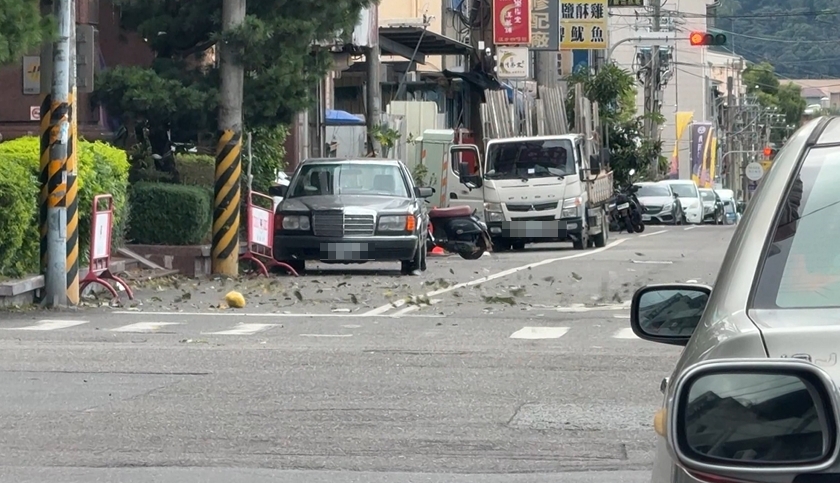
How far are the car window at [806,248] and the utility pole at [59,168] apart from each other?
473 inches

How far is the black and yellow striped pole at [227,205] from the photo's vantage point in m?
18.7

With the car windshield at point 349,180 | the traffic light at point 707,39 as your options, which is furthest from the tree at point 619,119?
the car windshield at point 349,180

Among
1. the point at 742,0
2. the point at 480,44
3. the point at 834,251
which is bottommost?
the point at 834,251

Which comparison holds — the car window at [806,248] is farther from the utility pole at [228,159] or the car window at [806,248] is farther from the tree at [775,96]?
the tree at [775,96]

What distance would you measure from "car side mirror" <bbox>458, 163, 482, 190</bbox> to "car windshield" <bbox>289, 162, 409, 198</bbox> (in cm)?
835

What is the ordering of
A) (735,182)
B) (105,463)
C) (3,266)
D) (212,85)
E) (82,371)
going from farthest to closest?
1. (735,182)
2. (212,85)
3. (3,266)
4. (82,371)
5. (105,463)

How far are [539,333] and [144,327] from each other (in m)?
3.55

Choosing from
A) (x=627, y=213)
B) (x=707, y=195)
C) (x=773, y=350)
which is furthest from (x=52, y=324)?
(x=707, y=195)

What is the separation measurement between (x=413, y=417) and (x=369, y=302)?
7672 mm

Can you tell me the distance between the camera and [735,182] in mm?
115375

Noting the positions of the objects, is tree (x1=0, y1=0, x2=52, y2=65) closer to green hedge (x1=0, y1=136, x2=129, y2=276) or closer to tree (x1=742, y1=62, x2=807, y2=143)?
green hedge (x1=0, y1=136, x2=129, y2=276)

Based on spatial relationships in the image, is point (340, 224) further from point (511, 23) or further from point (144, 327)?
point (511, 23)

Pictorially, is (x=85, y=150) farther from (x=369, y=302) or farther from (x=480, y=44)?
(x=480, y=44)

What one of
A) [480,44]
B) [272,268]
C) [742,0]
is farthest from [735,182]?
[272,268]
